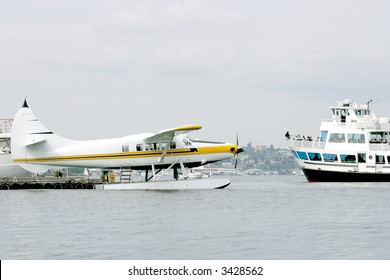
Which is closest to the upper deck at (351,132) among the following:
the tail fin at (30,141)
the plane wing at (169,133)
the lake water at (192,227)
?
the lake water at (192,227)

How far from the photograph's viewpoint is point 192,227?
105 ft

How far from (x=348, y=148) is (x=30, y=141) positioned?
93.8ft

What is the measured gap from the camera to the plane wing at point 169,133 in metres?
49.9

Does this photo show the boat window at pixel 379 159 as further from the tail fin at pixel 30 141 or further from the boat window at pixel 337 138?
the tail fin at pixel 30 141

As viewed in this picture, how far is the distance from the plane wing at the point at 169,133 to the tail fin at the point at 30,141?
6226 millimetres

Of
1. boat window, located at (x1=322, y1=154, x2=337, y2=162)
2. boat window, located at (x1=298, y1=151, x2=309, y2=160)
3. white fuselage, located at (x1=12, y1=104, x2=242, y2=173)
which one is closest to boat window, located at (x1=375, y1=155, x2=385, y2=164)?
boat window, located at (x1=322, y1=154, x2=337, y2=162)

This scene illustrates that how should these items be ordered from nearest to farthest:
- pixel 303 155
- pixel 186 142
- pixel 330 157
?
pixel 186 142
pixel 330 157
pixel 303 155

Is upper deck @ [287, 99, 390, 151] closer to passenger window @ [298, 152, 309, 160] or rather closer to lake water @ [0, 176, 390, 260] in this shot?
passenger window @ [298, 152, 309, 160]

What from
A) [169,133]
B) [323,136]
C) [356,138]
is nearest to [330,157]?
[323,136]

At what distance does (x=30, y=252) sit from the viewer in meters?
25.7

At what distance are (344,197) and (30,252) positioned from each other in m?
28.8

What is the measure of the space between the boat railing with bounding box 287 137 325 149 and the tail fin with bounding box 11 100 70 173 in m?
26.4

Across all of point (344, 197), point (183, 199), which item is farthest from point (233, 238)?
point (344, 197)

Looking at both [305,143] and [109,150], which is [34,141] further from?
[305,143]
